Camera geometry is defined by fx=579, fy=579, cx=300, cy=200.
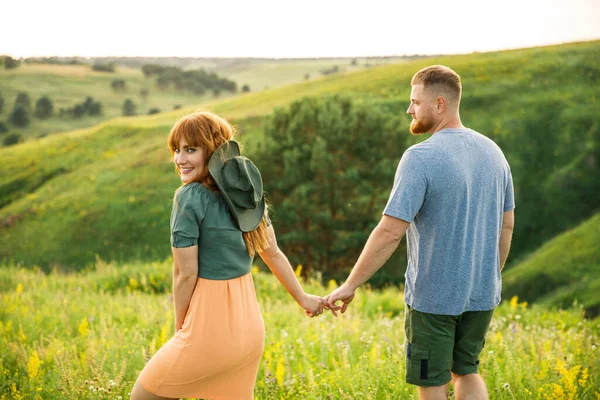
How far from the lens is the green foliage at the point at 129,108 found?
248 feet

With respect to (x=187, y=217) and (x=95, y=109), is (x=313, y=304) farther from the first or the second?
(x=95, y=109)

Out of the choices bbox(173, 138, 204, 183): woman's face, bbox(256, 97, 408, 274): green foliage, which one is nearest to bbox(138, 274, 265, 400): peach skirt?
bbox(173, 138, 204, 183): woman's face

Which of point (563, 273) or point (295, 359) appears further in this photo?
point (563, 273)

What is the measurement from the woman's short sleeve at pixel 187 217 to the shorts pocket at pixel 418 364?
5.26ft

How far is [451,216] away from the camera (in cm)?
367

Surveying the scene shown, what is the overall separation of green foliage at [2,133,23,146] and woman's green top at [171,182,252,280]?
61.0m

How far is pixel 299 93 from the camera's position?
1962 inches

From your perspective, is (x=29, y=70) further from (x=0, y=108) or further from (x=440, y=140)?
(x=440, y=140)

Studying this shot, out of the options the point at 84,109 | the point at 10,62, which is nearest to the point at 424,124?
the point at 84,109

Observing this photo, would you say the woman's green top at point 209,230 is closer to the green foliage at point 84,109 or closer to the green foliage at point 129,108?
the green foliage at point 84,109

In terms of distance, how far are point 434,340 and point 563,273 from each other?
21788 mm

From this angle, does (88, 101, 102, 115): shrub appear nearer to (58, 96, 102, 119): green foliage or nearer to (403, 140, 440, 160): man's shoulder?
(58, 96, 102, 119): green foliage

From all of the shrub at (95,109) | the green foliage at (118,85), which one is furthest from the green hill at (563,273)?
the green foliage at (118,85)

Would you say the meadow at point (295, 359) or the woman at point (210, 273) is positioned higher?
the woman at point (210, 273)
